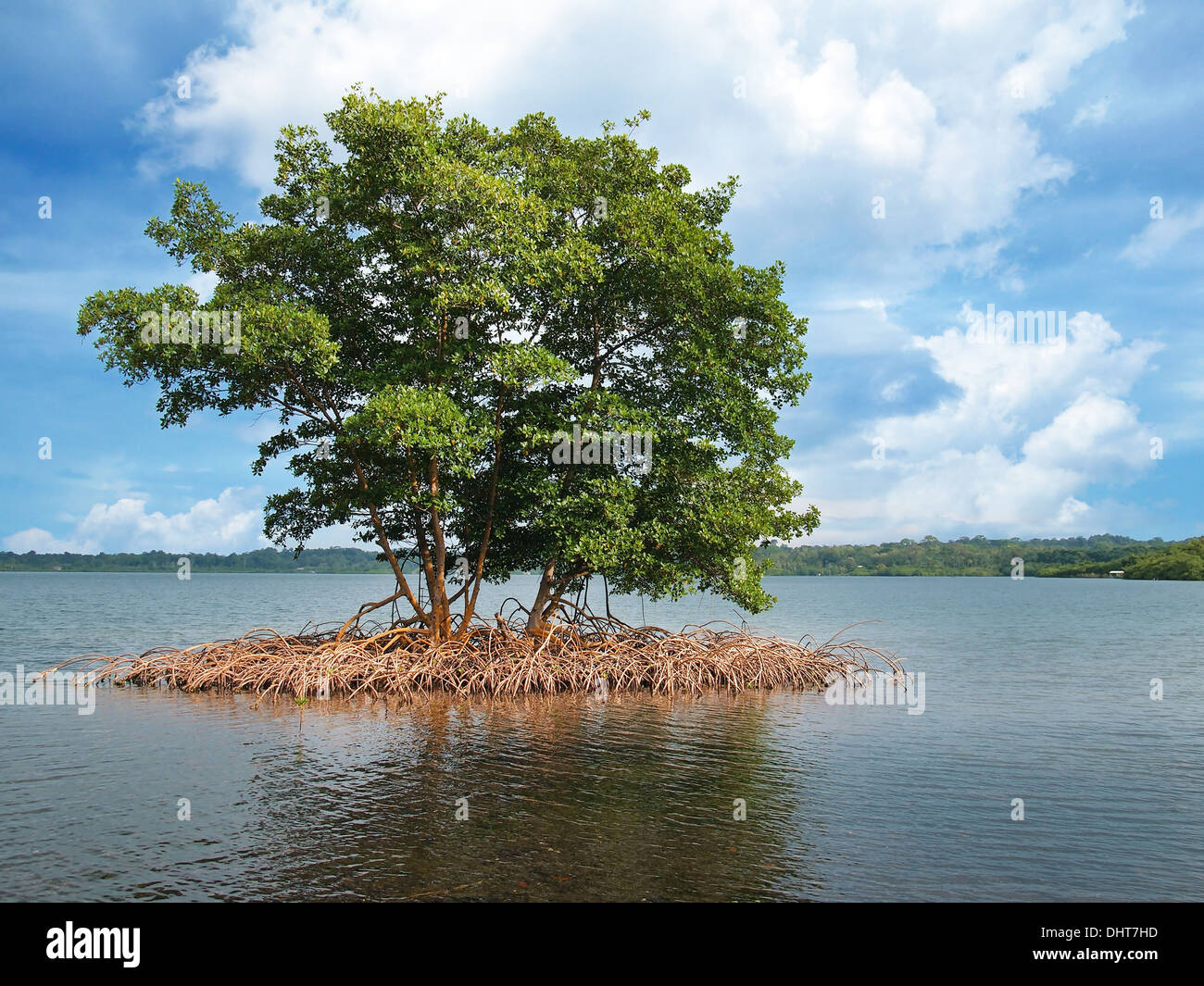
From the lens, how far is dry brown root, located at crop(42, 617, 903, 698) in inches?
720

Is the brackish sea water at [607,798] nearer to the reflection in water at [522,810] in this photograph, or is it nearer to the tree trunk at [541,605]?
the reflection in water at [522,810]

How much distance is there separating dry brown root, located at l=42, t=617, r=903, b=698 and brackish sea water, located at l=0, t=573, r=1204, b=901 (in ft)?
2.54

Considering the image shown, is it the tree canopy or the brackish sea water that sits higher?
the tree canopy

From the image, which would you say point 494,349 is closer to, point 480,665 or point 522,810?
point 480,665

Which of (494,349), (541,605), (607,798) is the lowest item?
(607,798)

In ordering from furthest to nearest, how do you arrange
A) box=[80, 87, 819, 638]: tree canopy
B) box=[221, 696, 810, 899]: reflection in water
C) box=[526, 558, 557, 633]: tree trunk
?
box=[526, 558, 557, 633]: tree trunk, box=[80, 87, 819, 638]: tree canopy, box=[221, 696, 810, 899]: reflection in water

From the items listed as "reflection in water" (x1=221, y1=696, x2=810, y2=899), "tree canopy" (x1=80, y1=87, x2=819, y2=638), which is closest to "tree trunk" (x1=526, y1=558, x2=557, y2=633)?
"tree canopy" (x1=80, y1=87, x2=819, y2=638)

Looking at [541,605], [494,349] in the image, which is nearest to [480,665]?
[541,605]

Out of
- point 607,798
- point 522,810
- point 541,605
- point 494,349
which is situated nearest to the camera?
point 522,810

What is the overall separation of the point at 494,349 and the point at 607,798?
972 cm

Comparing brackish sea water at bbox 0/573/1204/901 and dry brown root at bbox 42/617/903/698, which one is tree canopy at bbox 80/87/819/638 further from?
brackish sea water at bbox 0/573/1204/901

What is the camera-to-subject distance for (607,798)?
34.8 feet

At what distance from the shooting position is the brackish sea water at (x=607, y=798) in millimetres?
7980
